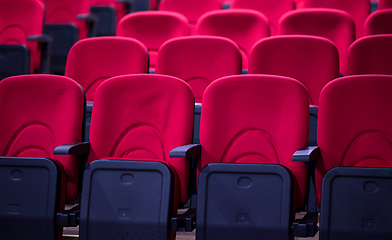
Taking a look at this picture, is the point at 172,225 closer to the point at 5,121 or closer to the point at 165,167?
the point at 165,167

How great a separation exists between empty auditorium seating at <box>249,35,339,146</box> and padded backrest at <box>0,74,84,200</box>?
0.32 m

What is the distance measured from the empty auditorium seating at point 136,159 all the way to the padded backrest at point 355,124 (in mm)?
181

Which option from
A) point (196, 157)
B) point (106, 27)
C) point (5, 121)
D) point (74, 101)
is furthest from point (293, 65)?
point (106, 27)

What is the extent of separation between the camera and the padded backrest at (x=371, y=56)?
806 millimetres

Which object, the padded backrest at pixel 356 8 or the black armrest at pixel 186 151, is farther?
the padded backrest at pixel 356 8

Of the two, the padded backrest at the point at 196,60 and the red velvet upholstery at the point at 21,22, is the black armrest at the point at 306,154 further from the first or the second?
the red velvet upholstery at the point at 21,22

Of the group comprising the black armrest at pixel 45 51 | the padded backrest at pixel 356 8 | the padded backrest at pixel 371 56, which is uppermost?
the padded backrest at pixel 356 8

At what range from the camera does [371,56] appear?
82cm

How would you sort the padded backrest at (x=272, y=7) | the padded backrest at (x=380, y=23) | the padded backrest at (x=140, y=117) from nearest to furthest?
the padded backrest at (x=140, y=117)
the padded backrest at (x=380, y=23)
the padded backrest at (x=272, y=7)

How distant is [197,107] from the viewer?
73 cm

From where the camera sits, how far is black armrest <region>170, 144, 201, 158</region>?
56 centimetres

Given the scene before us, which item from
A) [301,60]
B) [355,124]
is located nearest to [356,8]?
[301,60]

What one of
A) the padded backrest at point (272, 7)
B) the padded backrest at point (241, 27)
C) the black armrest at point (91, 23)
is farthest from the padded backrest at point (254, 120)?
the black armrest at point (91, 23)

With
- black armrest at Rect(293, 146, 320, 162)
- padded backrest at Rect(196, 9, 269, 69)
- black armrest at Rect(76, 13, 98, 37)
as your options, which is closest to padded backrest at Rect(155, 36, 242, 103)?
padded backrest at Rect(196, 9, 269, 69)
